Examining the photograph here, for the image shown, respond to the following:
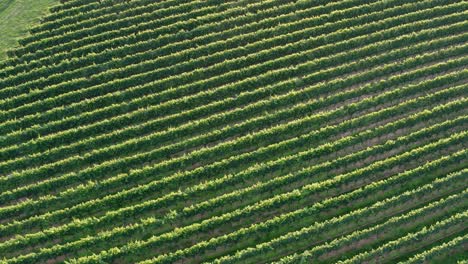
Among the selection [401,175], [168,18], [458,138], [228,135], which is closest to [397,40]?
[458,138]

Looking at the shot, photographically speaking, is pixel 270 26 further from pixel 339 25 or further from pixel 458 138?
pixel 458 138

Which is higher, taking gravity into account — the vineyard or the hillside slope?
the hillside slope

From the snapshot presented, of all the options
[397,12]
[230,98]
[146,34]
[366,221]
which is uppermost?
[146,34]

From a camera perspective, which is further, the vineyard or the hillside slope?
the hillside slope

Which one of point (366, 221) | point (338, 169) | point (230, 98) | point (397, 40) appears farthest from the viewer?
point (397, 40)

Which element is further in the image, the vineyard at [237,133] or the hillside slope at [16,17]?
the hillside slope at [16,17]
